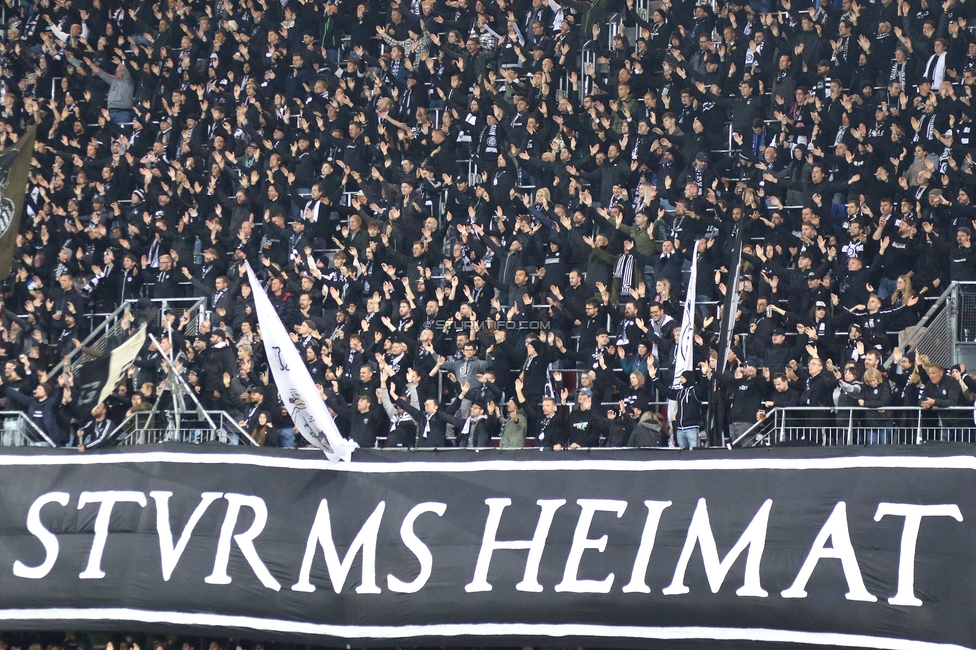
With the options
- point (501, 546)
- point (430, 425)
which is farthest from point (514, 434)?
point (501, 546)

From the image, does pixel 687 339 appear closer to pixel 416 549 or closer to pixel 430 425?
pixel 430 425

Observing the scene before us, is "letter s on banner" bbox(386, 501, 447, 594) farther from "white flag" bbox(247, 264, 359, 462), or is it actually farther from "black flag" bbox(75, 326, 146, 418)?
"black flag" bbox(75, 326, 146, 418)

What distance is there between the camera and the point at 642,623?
54.1 ft

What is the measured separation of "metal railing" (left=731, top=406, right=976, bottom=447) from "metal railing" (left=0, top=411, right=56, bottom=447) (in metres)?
8.21

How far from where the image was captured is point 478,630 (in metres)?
17.1

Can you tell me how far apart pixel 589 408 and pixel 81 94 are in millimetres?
12322

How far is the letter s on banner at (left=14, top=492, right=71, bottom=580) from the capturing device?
18.5 m

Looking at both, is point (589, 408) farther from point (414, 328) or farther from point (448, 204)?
point (448, 204)

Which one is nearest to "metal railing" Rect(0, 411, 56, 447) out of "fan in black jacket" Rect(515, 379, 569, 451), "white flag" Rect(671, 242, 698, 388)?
"fan in black jacket" Rect(515, 379, 569, 451)

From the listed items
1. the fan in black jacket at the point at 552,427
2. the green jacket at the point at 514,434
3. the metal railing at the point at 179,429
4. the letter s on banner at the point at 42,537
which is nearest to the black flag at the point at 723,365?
the fan in black jacket at the point at 552,427

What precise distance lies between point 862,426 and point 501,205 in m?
6.78

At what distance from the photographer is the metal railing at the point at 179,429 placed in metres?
19.8

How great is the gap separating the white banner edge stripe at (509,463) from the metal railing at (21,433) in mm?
1511

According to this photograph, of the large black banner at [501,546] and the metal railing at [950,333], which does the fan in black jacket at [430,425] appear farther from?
the metal railing at [950,333]
